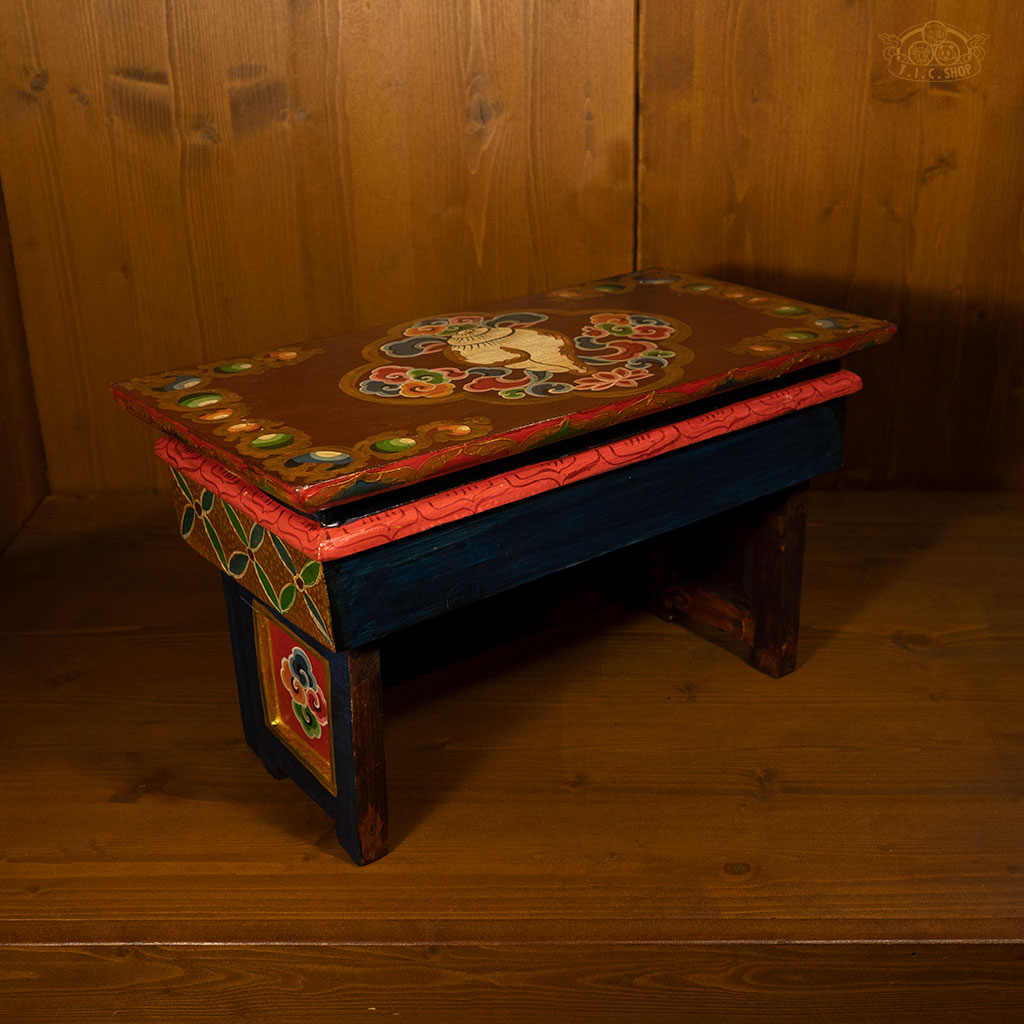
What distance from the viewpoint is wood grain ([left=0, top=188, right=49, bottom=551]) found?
2.55 meters

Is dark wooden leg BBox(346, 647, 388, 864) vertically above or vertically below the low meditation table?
below

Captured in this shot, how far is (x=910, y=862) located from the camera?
5.34 ft

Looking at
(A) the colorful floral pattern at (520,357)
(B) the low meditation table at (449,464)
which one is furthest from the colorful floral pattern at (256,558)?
(A) the colorful floral pattern at (520,357)

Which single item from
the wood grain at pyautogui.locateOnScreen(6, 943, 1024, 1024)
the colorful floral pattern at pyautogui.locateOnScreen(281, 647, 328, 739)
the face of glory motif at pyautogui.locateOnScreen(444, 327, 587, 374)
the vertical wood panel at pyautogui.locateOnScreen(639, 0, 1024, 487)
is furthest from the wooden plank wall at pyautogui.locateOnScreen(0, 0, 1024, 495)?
the wood grain at pyautogui.locateOnScreen(6, 943, 1024, 1024)

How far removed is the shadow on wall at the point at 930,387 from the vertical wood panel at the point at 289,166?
0.41 metres

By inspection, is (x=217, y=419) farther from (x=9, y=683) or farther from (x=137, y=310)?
(x=137, y=310)

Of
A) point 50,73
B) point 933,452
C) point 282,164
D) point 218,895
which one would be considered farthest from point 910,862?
point 50,73

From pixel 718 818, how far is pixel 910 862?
25 centimetres

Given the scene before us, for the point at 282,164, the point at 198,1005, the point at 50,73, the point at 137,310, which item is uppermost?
the point at 50,73

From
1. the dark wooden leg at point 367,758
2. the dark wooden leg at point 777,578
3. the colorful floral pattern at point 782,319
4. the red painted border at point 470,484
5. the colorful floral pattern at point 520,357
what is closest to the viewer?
the red painted border at point 470,484

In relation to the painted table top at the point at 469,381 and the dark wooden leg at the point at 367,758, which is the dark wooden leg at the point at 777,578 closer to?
the painted table top at the point at 469,381

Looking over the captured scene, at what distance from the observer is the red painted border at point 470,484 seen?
1.38m

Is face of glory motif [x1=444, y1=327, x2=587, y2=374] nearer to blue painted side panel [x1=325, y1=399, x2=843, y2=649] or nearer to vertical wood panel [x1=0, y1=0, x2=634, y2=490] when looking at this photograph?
blue painted side panel [x1=325, y1=399, x2=843, y2=649]

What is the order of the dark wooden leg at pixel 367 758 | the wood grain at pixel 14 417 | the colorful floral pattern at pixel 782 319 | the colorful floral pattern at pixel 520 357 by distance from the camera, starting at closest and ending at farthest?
the dark wooden leg at pixel 367 758 < the colorful floral pattern at pixel 520 357 < the colorful floral pattern at pixel 782 319 < the wood grain at pixel 14 417
